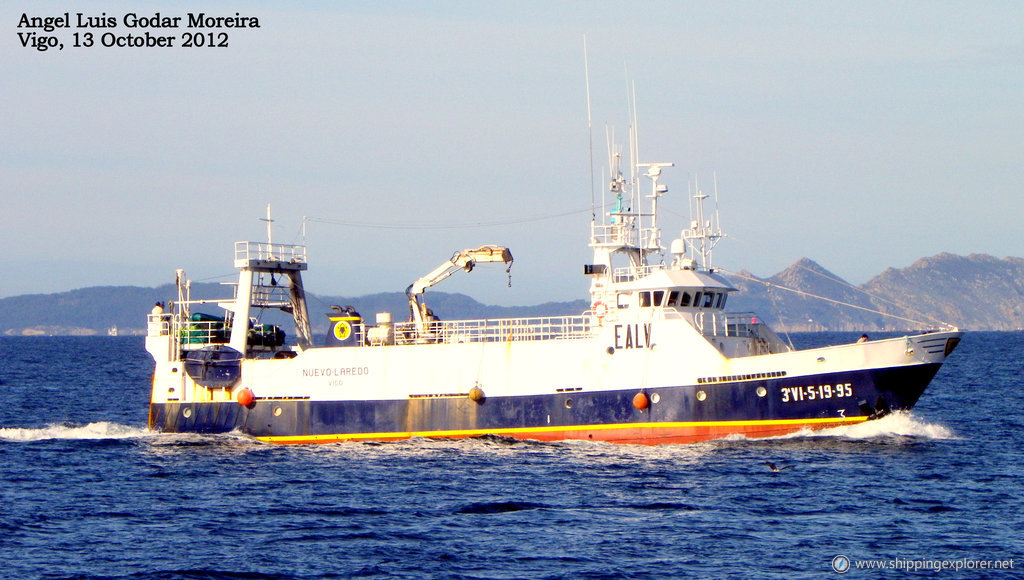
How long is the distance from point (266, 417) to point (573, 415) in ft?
Result: 39.2

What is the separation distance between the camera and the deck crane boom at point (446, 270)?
43938 millimetres

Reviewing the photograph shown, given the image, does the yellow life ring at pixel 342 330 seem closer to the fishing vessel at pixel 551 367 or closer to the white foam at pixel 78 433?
the fishing vessel at pixel 551 367

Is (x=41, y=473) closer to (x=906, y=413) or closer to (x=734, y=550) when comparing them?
(x=734, y=550)

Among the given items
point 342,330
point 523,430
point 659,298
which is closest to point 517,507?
point 523,430

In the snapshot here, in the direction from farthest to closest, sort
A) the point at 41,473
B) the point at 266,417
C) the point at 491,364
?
the point at 266,417 < the point at 491,364 < the point at 41,473

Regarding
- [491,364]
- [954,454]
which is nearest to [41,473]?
[491,364]

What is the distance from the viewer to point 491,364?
39.7 meters

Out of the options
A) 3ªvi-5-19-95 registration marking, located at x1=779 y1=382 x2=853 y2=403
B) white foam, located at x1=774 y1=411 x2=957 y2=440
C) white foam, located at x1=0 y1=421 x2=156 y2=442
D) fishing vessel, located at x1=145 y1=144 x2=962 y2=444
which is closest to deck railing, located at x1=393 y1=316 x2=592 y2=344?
fishing vessel, located at x1=145 y1=144 x2=962 y2=444

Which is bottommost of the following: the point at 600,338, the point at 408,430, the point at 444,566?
the point at 444,566

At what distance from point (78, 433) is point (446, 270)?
1656 cm

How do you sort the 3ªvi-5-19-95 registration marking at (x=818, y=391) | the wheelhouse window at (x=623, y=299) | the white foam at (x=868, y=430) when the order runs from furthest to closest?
the wheelhouse window at (x=623, y=299) → the white foam at (x=868, y=430) → the 3ªvi-5-19-95 registration marking at (x=818, y=391)

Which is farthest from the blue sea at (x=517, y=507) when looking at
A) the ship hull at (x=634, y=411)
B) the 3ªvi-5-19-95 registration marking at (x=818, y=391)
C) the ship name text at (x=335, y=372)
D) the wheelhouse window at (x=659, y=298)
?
the wheelhouse window at (x=659, y=298)

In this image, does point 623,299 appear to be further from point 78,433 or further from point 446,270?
point 78,433

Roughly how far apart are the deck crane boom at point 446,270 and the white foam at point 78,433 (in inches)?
457
